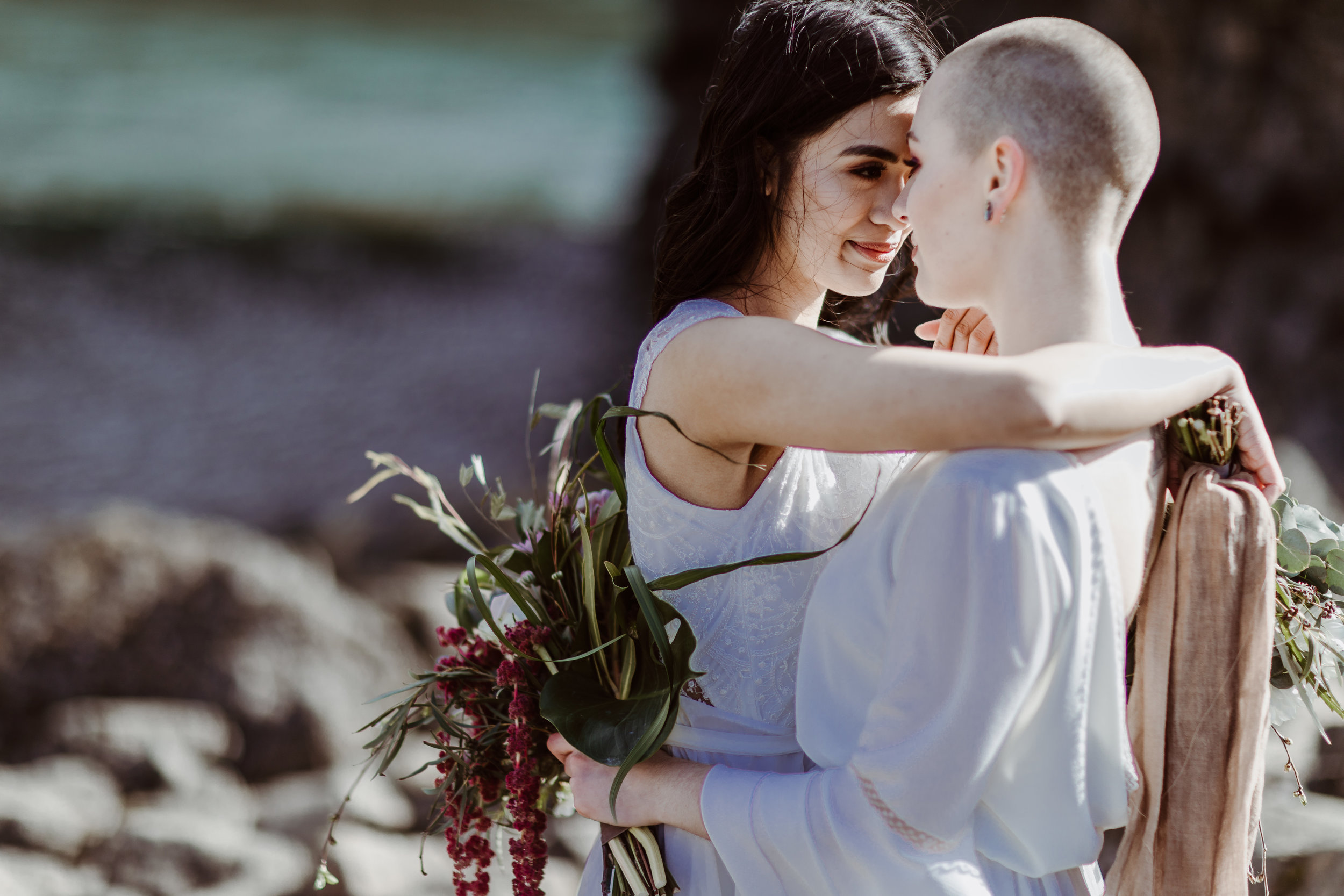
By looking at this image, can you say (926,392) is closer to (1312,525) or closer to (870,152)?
(870,152)

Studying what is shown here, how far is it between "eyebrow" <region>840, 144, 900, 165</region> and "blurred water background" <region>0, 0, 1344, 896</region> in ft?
8.39

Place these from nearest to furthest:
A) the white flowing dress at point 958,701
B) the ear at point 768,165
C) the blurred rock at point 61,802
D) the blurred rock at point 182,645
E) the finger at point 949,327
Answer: the white flowing dress at point 958,701
the ear at point 768,165
the finger at point 949,327
the blurred rock at point 61,802
the blurred rock at point 182,645

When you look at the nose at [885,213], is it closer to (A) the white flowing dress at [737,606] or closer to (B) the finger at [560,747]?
(A) the white flowing dress at [737,606]

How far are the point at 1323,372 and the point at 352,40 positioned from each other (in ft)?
15.7

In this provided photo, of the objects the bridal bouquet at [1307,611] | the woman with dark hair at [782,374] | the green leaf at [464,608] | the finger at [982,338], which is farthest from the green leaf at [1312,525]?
the green leaf at [464,608]

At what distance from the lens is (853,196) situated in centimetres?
122

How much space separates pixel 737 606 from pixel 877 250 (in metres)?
0.49

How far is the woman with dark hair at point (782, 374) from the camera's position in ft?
2.98

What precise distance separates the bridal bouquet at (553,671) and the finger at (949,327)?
0.41m

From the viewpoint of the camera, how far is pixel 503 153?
205 inches

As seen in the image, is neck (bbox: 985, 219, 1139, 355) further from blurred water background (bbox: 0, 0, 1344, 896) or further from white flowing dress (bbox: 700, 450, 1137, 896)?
blurred water background (bbox: 0, 0, 1344, 896)

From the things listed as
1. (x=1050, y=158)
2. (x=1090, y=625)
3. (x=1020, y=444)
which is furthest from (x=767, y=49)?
(x=1090, y=625)

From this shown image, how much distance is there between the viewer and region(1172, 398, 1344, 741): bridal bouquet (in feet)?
3.76

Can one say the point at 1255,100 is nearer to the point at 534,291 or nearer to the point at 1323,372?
the point at 1323,372
